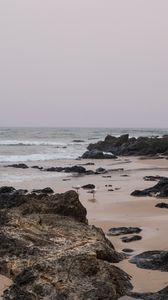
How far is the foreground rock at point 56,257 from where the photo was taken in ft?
19.4

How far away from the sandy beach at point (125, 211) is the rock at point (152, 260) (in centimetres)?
14

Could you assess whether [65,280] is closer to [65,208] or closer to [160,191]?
[65,208]

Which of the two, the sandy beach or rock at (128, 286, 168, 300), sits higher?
rock at (128, 286, 168, 300)

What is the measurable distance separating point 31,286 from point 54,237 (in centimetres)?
150

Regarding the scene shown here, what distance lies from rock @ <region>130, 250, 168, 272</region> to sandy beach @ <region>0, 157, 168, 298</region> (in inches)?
5.4

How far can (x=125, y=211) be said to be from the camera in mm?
12547

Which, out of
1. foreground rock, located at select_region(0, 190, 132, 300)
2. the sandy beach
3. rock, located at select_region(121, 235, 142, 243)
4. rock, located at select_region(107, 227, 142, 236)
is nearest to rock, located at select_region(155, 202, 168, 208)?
the sandy beach

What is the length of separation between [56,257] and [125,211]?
6176 millimetres

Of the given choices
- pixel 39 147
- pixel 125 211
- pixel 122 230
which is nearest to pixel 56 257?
pixel 122 230

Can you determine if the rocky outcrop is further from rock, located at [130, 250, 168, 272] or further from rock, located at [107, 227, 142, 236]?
rock, located at [130, 250, 168, 272]

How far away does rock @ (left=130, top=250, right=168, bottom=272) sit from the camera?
7350mm

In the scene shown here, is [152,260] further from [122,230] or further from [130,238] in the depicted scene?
[122,230]

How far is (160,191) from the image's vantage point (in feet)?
49.9

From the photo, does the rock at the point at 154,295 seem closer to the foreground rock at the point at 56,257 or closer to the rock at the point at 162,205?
the foreground rock at the point at 56,257
